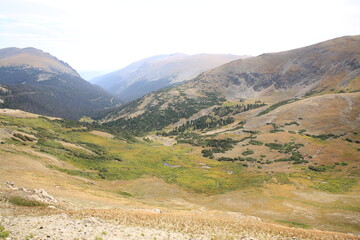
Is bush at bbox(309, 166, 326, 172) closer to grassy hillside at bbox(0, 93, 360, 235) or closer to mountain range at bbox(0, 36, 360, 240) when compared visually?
grassy hillside at bbox(0, 93, 360, 235)

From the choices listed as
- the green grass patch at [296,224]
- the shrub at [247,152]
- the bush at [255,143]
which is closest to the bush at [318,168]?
the shrub at [247,152]

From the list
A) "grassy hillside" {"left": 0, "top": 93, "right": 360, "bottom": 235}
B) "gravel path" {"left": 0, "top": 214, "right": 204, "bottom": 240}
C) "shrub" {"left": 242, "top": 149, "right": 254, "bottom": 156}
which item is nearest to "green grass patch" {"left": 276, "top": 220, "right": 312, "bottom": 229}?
"grassy hillside" {"left": 0, "top": 93, "right": 360, "bottom": 235}

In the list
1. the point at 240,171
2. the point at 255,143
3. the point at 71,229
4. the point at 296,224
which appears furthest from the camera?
the point at 255,143

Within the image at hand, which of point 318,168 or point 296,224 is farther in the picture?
point 318,168

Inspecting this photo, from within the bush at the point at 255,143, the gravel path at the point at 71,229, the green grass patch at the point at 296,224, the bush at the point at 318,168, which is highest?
the gravel path at the point at 71,229

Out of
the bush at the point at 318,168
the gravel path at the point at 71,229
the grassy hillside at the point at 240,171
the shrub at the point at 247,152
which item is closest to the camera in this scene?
the gravel path at the point at 71,229

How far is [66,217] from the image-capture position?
25172mm

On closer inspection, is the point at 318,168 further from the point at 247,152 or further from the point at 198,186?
the point at 198,186

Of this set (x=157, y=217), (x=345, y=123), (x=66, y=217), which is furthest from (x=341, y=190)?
(x=345, y=123)

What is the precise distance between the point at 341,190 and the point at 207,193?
40428 mm

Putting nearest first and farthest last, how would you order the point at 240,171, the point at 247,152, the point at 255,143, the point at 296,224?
1. the point at 296,224
2. the point at 240,171
3. the point at 247,152
4. the point at 255,143

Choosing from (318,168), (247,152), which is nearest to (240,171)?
(247,152)

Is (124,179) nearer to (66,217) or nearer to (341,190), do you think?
(66,217)

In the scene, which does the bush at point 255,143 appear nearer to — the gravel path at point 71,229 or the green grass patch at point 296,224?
the green grass patch at point 296,224
